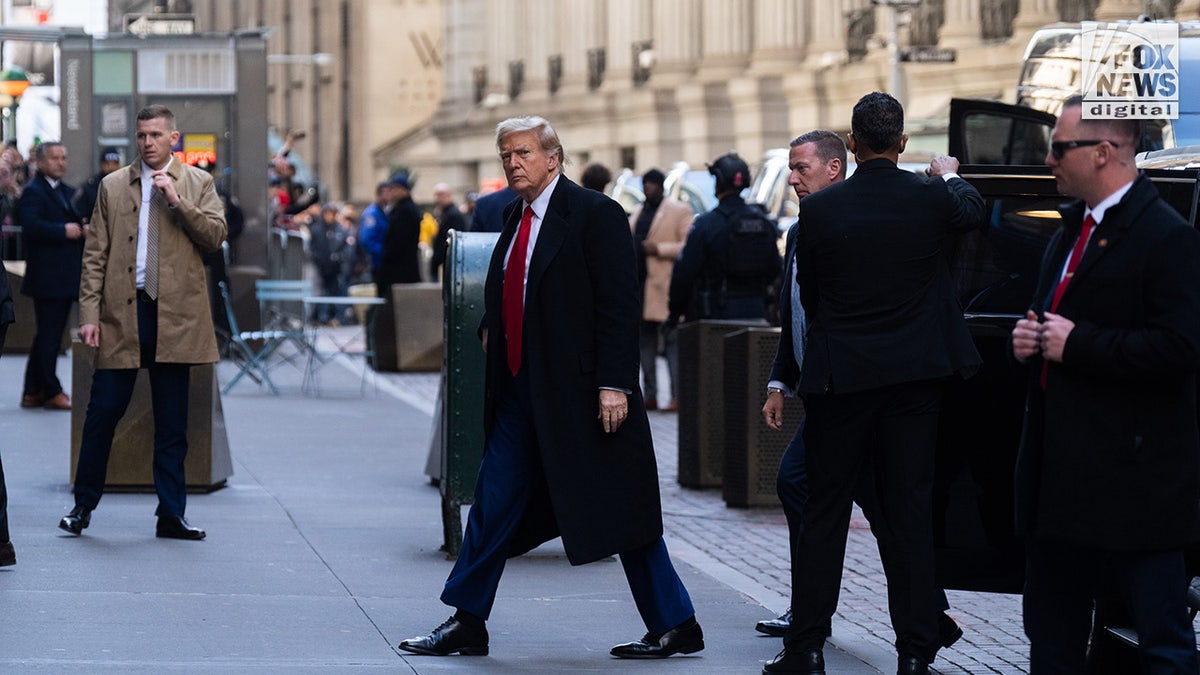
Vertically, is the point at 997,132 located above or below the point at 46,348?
Answer: above

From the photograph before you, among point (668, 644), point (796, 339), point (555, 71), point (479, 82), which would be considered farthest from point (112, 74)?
point (479, 82)

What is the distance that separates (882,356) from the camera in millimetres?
6805

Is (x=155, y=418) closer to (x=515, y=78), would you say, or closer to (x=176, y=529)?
(x=176, y=529)

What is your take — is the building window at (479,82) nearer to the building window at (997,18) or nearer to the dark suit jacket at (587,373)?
the building window at (997,18)

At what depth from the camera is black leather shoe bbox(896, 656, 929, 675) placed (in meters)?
6.93

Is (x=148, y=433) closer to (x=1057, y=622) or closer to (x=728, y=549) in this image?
(x=728, y=549)

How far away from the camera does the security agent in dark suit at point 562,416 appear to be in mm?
7312

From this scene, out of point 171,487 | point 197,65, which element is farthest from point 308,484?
point 197,65

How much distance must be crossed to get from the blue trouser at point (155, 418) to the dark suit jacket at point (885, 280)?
3937mm

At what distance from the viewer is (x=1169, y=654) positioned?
5500 millimetres

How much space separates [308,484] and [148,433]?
1.27 m

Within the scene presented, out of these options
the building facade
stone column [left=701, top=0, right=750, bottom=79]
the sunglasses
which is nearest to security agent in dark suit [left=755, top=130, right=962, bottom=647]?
the sunglasses

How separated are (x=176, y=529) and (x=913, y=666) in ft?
13.9

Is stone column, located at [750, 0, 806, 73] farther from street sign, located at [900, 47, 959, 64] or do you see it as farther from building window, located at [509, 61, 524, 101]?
building window, located at [509, 61, 524, 101]
